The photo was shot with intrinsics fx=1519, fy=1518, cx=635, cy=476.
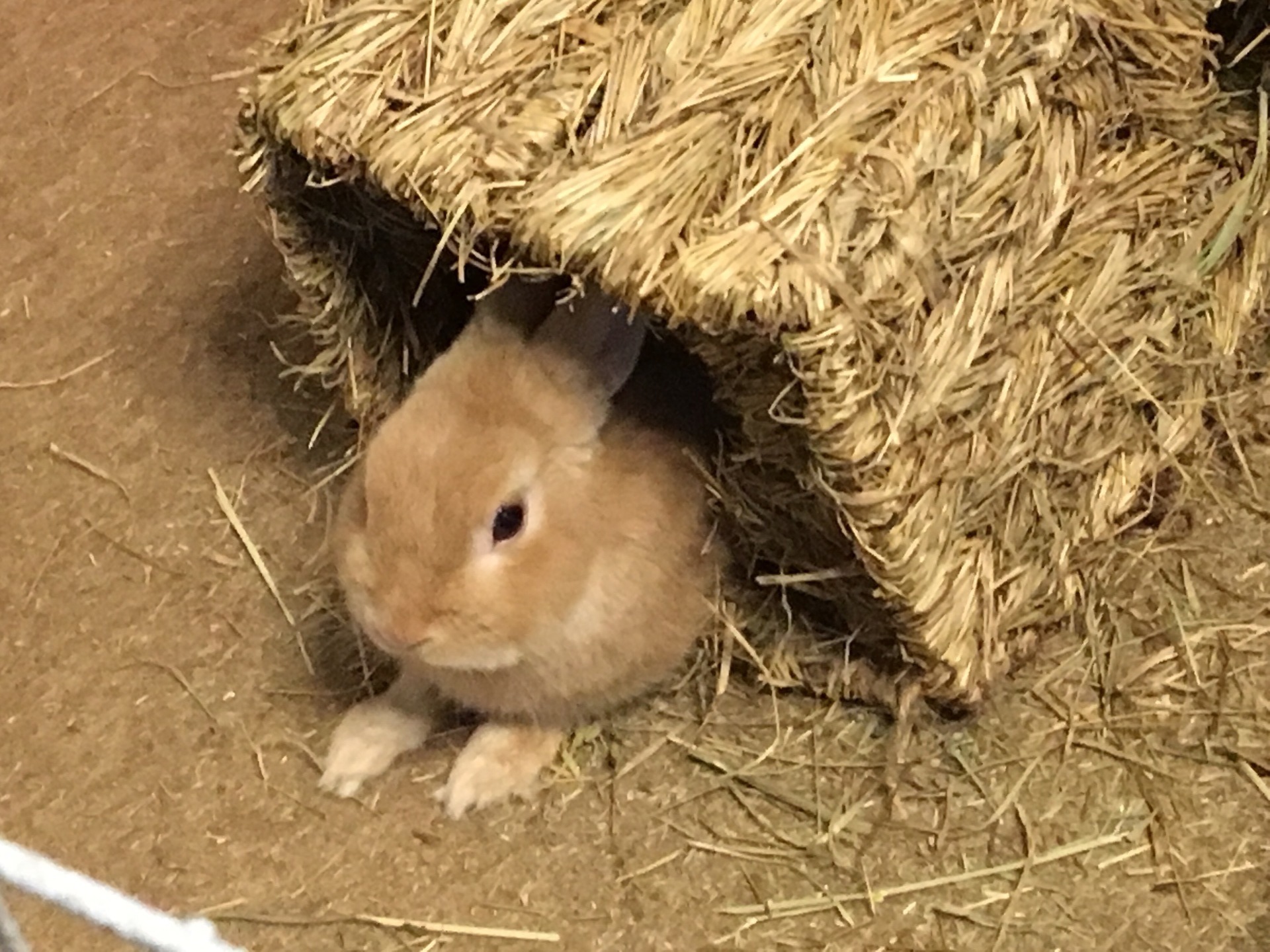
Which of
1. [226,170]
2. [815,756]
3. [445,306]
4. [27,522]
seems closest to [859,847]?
[815,756]

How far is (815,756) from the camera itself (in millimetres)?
2168

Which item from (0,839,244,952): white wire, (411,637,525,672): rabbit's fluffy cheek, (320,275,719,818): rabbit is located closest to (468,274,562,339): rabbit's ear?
(320,275,719,818): rabbit

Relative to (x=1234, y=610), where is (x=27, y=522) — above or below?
above

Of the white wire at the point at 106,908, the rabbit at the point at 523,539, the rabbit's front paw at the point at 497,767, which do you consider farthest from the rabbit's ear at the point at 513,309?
the white wire at the point at 106,908

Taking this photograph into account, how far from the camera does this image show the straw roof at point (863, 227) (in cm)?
153

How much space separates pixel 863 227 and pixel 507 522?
0.58 m

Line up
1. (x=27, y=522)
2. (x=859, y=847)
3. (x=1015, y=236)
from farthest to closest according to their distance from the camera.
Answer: (x=27, y=522) < (x=859, y=847) < (x=1015, y=236)

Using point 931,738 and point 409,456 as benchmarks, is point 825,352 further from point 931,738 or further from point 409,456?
point 931,738

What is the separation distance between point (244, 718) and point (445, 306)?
0.67 meters

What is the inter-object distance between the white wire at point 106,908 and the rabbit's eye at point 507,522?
3.27 ft

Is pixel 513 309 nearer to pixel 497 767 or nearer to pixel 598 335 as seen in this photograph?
pixel 598 335

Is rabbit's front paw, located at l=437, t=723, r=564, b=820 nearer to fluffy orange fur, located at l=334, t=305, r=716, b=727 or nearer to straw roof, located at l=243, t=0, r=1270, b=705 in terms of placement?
fluffy orange fur, located at l=334, t=305, r=716, b=727

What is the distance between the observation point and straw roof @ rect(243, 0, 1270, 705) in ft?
5.01

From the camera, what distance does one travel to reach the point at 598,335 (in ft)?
6.11
